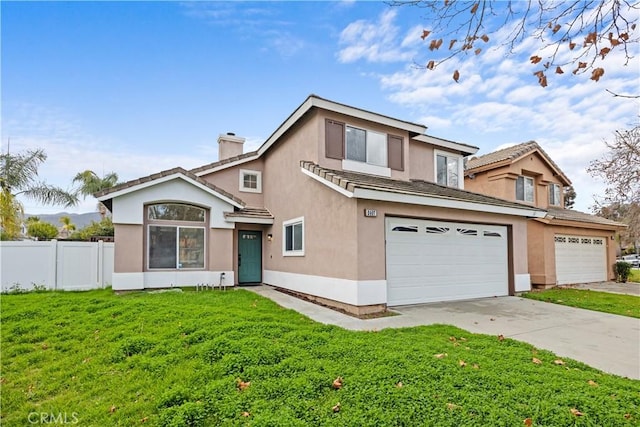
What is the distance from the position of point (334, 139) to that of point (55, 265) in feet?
36.8

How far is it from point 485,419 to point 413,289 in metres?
6.49

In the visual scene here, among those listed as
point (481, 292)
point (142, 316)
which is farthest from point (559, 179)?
point (142, 316)

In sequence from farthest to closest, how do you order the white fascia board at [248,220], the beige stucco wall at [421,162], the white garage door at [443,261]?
1. the beige stucco wall at [421,162]
2. the white fascia board at [248,220]
3. the white garage door at [443,261]

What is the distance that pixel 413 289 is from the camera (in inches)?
387

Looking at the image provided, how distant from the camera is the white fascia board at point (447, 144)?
13811 millimetres

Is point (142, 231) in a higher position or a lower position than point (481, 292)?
higher

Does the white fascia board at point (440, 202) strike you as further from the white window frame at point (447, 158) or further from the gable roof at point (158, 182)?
the gable roof at point (158, 182)

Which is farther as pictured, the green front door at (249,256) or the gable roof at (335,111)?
the green front door at (249,256)

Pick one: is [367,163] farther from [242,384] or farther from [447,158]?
[242,384]

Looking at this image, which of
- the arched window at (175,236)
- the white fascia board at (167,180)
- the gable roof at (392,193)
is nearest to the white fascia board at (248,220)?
the white fascia board at (167,180)

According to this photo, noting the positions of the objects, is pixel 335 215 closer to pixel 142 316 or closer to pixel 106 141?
pixel 142 316

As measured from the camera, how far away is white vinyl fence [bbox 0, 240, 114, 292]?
464 inches

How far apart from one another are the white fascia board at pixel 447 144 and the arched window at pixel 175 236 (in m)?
9.24

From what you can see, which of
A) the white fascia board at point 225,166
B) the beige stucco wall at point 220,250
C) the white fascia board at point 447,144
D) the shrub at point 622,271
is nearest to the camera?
the beige stucco wall at point 220,250
